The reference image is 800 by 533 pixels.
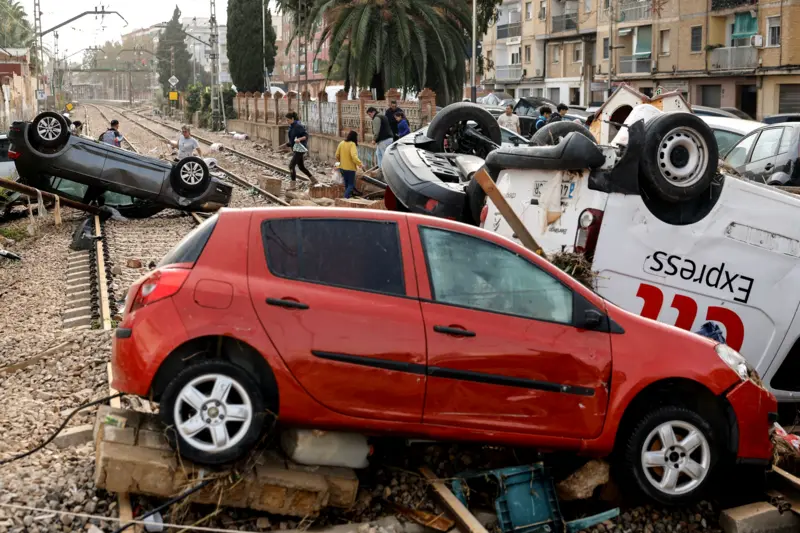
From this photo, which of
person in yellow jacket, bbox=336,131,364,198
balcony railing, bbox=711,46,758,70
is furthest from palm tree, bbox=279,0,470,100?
balcony railing, bbox=711,46,758,70

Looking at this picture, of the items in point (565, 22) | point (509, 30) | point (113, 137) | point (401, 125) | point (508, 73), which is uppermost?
point (509, 30)

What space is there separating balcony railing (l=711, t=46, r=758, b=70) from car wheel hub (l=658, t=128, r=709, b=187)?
1747 inches

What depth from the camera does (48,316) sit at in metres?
11.2

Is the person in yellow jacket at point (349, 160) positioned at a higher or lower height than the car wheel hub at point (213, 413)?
higher

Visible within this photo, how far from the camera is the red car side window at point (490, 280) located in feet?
18.1

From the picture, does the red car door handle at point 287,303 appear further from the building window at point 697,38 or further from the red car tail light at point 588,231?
the building window at point 697,38

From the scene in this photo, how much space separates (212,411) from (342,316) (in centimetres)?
82

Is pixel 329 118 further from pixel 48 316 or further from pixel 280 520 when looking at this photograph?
pixel 280 520

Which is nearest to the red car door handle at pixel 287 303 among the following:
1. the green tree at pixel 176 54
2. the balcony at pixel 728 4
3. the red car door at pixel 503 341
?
the red car door at pixel 503 341

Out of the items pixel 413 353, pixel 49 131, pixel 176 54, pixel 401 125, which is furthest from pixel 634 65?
pixel 176 54

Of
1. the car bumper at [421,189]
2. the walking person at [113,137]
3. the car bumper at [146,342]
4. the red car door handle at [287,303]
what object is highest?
the walking person at [113,137]

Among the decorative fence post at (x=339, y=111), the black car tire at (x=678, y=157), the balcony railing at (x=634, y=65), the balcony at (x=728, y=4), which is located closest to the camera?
the black car tire at (x=678, y=157)

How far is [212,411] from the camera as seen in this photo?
5.26 meters

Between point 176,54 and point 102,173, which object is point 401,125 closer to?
point 102,173
